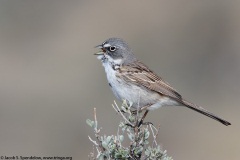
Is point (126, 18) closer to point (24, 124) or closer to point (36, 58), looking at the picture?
point (36, 58)

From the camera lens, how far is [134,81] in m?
9.84

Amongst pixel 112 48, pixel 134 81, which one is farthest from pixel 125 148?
pixel 112 48

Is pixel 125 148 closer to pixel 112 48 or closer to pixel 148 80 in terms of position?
A: pixel 148 80

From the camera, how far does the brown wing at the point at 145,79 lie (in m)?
9.87

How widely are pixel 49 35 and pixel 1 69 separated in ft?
13.6

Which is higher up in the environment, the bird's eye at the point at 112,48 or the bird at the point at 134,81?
the bird's eye at the point at 112,48

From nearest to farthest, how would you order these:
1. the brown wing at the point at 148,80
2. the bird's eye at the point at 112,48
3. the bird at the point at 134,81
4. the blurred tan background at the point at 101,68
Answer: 1. the bird at the point at 134,81
2. the brown wing at the point at 148,80
3. the bird's eye at the point at 112,48
4. the blurred tan background at the point at 101,68

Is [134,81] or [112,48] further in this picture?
[112,48]

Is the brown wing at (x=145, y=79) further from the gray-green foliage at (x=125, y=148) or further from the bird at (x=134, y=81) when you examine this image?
the gray-green foliage at (x=125, y=148)

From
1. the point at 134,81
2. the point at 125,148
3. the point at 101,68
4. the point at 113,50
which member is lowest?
the point at 125,148

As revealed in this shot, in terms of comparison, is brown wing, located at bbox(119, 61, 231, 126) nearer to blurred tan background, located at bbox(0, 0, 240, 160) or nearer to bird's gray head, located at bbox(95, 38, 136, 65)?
bird's gray head, located at bbox(95, 38, 136, 65)

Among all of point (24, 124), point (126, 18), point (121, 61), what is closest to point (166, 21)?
point (126, 18)

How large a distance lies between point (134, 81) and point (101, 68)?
1103 cm

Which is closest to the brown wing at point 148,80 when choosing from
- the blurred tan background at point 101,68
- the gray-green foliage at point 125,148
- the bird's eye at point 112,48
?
the bird's eye at point 112,48
